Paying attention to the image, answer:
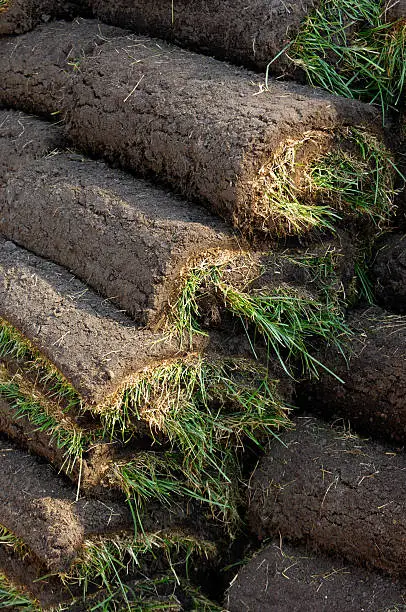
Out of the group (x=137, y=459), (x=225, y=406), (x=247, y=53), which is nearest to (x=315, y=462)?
(x=225, y=406)

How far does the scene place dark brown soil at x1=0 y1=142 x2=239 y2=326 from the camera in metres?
2.40

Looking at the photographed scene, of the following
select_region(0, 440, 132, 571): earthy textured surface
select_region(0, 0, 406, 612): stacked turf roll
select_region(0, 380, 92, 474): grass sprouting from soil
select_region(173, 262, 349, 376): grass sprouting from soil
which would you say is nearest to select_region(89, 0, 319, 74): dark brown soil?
select_region(0, 0, 406, 612): stacked turf roll

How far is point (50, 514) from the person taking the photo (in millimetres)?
2271

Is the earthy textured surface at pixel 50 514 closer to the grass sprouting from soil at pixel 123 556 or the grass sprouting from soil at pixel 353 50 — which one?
the grass sprouting from soil at pixel 123 556

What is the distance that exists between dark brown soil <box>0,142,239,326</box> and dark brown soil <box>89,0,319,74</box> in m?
0.55

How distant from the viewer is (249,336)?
2.55 metres

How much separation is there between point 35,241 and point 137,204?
391 mm

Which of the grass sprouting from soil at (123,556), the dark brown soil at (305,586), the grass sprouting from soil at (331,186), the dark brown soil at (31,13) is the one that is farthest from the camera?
the dark brown soil at (31,13)

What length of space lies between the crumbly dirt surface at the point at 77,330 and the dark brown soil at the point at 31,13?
1.16 m

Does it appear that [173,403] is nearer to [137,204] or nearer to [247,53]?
[137,204]

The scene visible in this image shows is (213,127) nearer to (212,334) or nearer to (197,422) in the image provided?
(212,334)

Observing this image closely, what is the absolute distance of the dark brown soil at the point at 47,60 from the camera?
3086 millimetres

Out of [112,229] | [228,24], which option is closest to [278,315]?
[112,229]

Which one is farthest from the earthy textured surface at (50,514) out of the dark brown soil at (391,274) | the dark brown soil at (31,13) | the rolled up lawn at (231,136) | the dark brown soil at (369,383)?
the dark brown soil at (31,13)
